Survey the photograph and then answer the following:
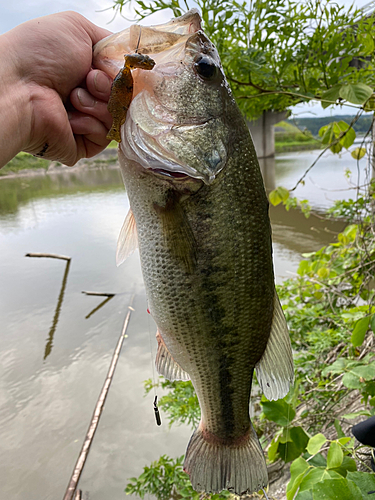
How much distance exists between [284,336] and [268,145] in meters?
18.2

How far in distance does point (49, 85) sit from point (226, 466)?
4.29 ft

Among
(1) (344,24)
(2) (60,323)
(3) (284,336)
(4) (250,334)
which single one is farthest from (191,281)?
(2) (60,323)

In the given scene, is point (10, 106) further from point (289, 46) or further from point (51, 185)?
point (51, 185)

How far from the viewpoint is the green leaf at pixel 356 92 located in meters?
1.38

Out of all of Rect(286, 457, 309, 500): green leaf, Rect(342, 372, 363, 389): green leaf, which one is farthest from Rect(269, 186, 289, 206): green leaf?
Rect(286, 457, 309, 500): green leaf

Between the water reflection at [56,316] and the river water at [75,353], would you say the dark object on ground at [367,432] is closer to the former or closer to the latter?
the river water at [75,353]

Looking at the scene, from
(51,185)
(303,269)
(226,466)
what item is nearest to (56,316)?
(303,269)

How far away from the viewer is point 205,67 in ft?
3.19

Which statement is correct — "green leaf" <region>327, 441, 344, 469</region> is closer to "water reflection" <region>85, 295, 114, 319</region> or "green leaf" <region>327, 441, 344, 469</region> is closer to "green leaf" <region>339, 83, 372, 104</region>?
"green leaf" <region>339, 83, 372, 104</region>

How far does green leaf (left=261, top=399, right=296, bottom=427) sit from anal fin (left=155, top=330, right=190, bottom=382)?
73cm

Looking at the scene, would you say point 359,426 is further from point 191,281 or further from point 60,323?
point 60,323

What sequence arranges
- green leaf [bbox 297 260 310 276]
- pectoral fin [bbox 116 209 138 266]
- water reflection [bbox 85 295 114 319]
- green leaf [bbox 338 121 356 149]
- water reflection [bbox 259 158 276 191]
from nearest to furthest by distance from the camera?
pectoral fin [bbox 116 209 138 266], green leaf [bbox 338 121 356 149], green leaf [bbox 297 260 310 276], water reflection [bbox 85 295 114 319], water reflection [bbox 259 158 276 191]

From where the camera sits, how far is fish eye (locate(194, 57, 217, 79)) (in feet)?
3.18

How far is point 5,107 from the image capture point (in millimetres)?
929
